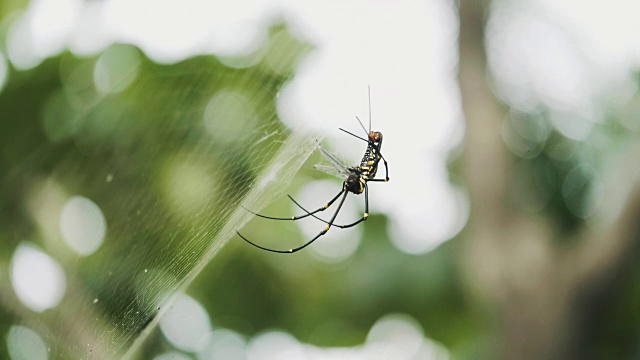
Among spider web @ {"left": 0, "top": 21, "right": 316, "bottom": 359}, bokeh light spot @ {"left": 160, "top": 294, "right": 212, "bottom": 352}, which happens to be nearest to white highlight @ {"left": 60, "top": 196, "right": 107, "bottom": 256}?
spider web @ {"left": 0, "top": 21, "right": 316, "bottom": 359}

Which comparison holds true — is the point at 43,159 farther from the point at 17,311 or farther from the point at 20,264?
the point at 17,311

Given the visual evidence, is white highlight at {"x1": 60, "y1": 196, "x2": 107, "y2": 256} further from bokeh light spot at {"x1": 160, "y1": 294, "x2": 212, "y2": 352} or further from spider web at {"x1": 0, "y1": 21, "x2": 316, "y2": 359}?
bokeh light spot at {"x1": 160, "y1": 294, "x2": 212, "y2": 352}

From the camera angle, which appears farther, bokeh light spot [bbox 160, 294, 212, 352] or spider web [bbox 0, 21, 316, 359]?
bokeh light spot [bbox 160, 294, 212, 352]

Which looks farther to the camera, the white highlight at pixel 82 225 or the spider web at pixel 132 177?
the white highlight at pixel 82 225

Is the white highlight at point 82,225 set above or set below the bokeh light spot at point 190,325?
above

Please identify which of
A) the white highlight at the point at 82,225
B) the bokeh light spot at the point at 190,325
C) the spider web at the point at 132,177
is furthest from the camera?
the bokeh light spot at the point at 190,325

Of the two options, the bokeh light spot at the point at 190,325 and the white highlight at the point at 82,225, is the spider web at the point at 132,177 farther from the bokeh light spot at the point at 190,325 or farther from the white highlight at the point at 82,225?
the bokeh light spot at the point at 190,325

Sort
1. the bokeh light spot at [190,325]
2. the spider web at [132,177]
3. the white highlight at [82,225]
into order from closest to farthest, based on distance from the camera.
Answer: the spider web at [132,177] < the white highlight at [82,225] < the bokeh light spot at [190,325]

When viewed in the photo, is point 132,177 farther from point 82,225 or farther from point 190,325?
point 190,325

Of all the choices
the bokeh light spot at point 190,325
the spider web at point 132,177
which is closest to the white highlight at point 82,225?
the spider web at point 132,177

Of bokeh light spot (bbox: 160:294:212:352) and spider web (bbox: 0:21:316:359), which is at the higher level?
spider web (bbox: 0:21:316:359)
